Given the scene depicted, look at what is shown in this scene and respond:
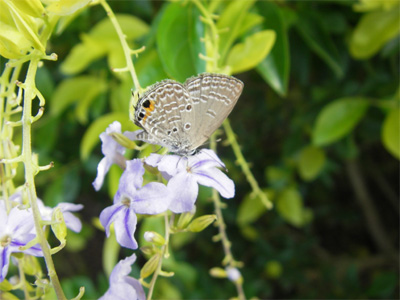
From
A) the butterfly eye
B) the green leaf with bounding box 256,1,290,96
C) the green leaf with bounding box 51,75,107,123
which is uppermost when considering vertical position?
the butterfly eye

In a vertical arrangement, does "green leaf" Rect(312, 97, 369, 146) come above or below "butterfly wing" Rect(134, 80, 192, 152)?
below

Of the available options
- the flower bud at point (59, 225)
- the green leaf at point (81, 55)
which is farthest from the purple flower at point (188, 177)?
the green leaf at point (81, 55)

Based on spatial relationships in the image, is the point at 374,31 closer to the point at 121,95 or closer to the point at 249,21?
the point at 249,21

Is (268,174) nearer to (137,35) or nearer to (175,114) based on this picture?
(137,35)

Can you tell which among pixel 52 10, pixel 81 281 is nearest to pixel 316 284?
pixel 81 281

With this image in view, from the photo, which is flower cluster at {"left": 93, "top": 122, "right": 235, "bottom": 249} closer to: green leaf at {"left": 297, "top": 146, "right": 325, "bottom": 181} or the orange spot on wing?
the orange spot on wing

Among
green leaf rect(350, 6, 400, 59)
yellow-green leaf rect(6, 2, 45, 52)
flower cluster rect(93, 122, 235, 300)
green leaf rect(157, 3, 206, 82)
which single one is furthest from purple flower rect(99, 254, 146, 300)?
green leaf rect(350, 6, 400, 59)

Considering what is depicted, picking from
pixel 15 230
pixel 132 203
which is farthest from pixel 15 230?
pixel 132 203
